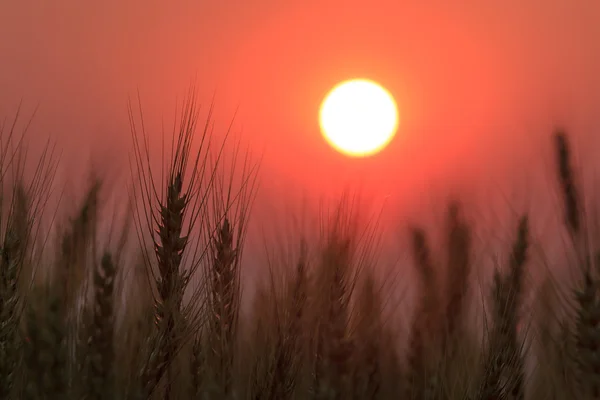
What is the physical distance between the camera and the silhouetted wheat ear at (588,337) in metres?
1.76

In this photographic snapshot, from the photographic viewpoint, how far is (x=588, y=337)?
1825mm

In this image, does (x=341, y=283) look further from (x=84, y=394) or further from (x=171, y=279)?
(x=84, y=394)

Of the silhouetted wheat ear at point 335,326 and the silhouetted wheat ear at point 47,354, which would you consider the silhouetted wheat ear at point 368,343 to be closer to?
the silhouetted wheat ear at point 335,326

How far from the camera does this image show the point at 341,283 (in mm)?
1866

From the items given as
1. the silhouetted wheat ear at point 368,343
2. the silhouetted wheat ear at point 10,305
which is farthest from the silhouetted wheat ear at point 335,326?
the silhouetted wheat ear at point 10,305

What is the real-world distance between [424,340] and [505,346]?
37cm

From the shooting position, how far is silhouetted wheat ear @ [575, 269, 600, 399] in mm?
1756

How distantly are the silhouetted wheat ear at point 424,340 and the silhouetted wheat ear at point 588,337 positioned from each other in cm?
41

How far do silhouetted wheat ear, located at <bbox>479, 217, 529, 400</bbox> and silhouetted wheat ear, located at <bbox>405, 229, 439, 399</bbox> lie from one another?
8.5 inches

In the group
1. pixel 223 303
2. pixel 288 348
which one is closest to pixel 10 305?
pixel 223 303

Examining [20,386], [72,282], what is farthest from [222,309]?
[20,386]

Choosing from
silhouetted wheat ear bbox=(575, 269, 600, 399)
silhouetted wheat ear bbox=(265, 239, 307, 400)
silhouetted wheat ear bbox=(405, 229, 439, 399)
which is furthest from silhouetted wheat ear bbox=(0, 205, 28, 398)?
silhouetted wheat ear bbox=(575, 269, 600, 399)

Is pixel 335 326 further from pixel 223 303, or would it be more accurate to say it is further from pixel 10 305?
pixel 10 305

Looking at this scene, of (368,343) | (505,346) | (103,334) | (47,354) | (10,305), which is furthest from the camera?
(368,343)
